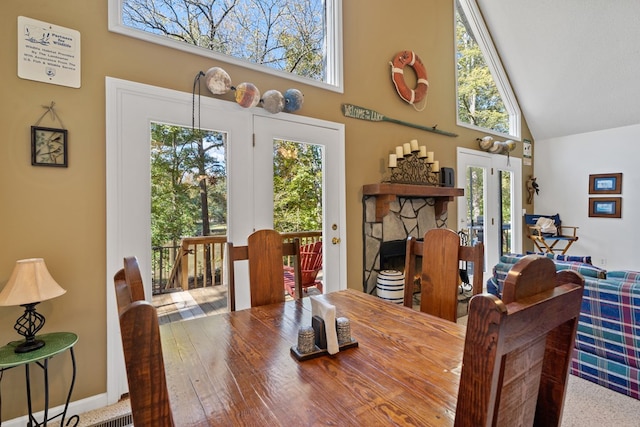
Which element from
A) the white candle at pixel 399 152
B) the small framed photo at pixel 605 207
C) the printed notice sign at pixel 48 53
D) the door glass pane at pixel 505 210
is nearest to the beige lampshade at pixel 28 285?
the printed notice sign at pixel 48 53

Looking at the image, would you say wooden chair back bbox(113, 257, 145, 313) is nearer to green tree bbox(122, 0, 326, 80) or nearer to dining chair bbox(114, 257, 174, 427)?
dining chair bbox(114, 257, 174, 427)

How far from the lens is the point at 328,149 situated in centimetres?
306

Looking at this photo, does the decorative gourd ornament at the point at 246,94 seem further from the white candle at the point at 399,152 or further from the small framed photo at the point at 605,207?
the small framed photo at the point at 605,207

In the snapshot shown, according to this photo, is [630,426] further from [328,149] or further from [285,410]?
[328,149]

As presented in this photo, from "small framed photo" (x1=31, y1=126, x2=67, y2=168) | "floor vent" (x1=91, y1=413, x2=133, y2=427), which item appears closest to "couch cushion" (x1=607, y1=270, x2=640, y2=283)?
"floor vent" (x1=91, y1=413, x2=133, y2=427)

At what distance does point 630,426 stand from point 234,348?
2255 millimetres

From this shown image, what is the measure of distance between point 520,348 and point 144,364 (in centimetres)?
66

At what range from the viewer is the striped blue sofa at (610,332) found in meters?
1.87

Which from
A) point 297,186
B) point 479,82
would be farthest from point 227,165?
point 479,82

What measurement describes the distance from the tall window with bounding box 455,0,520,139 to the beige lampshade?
470 centimetres

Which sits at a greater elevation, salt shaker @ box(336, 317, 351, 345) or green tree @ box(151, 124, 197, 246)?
green tree @ box(151, 124, 197, 246)

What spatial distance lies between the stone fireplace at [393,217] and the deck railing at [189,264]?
157 cm

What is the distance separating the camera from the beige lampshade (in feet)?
5.30

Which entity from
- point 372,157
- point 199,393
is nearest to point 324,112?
point 372,157
